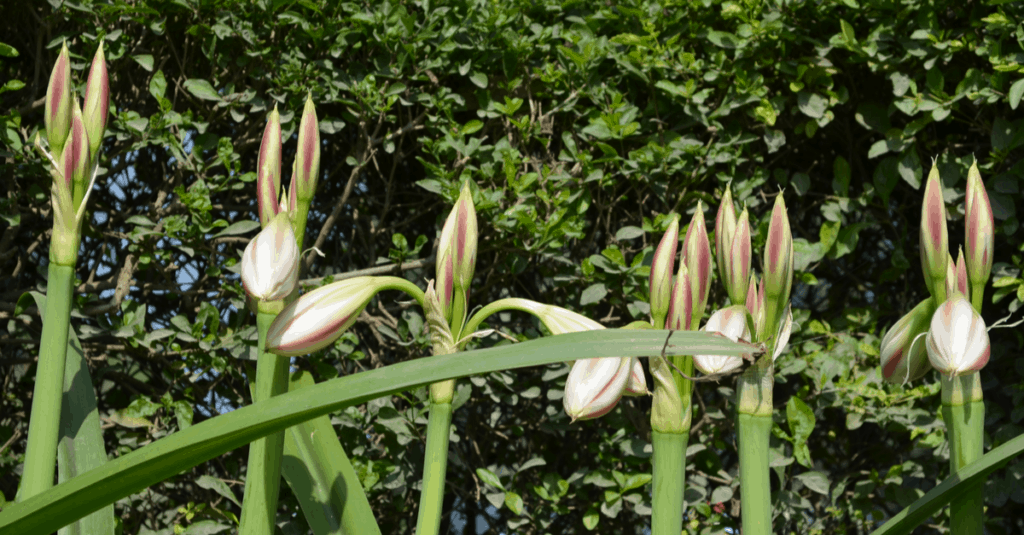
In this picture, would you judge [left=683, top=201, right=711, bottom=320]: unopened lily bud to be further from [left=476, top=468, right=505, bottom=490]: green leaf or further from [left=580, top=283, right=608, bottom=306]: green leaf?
[left=476, top=468, right=505, bottom=490]: green leaf

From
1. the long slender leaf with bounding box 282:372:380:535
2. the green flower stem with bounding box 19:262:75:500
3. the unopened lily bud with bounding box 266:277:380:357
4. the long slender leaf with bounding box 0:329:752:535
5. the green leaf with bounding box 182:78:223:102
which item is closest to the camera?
the long slender leaf with bounding box 0:329:752:535

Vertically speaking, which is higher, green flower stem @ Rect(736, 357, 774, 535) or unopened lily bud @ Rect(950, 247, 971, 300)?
unopened lily bud @ Rect(950, 247, 971, 300)

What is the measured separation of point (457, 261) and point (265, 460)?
248 millimetres

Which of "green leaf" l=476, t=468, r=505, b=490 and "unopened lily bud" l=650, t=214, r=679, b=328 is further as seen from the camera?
"green leaf" l=476, t=468, r=505, b=490

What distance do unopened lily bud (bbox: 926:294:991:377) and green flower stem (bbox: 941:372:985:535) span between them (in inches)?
2.0

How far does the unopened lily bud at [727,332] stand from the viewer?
0.61 meters

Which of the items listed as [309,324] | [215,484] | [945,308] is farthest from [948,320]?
[215,484]

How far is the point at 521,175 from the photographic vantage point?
5.41 feet

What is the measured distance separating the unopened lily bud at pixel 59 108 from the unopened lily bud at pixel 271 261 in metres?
0.23

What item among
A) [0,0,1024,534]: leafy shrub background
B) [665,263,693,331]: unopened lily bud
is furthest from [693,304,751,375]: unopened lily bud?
[0,0,1024,534]: leafy shrub background

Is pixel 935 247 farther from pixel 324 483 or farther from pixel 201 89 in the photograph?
pixel 201 89

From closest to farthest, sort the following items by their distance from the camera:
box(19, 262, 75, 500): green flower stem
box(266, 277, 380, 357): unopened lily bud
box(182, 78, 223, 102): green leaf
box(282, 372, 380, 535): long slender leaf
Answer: box(266, 277, 380, 357): unopened lily bud, box(19, 262, 75, 500): green flower stem, box(282, 372, 380, 535): long slender leaf, box(182, 78, 223, 102): green leaf

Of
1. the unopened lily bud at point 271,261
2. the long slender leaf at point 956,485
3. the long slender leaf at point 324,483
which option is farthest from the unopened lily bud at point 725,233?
the long slender leaf at point 324,483

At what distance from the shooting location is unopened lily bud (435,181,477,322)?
65cm
